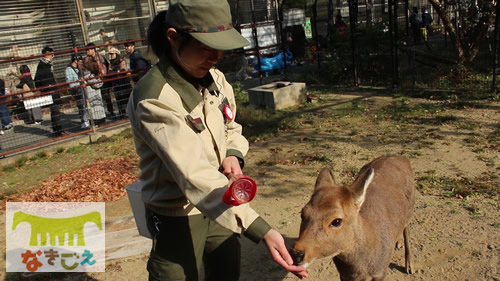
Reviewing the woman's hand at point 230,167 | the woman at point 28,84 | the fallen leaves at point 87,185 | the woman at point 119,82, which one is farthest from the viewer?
the woman at point 28,84

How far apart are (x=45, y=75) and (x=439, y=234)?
382 inches

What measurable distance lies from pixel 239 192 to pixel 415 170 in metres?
4.93

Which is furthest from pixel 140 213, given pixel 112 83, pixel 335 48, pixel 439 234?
pixel 335 48

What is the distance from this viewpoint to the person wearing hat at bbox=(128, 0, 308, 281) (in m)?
2.04

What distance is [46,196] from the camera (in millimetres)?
6961

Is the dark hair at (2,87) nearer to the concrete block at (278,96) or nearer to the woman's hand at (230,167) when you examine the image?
the concrete block at (278,96)

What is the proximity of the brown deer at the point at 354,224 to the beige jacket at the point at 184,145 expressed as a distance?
651 mm

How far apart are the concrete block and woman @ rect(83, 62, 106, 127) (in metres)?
3.75

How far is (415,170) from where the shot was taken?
628cm

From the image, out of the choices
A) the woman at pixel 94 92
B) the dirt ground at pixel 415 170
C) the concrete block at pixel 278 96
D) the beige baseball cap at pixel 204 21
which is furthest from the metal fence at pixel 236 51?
the beige baseball cap at pixel 204 21

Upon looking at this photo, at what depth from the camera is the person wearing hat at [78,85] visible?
10.7 meters

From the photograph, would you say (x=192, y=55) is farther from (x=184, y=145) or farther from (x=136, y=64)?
(x=136, y=64)

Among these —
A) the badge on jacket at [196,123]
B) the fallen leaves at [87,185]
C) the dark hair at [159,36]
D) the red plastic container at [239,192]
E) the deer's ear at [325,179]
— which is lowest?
the fallen leaves at [87,185]

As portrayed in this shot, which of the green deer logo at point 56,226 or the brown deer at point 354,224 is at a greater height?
the brown deer at point 354,224
